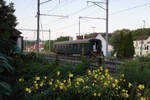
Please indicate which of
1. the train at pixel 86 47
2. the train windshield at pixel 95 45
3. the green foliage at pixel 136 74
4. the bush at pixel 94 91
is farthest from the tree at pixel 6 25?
the train windshield at pixel 95 45

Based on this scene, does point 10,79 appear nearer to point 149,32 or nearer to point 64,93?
point 64,93

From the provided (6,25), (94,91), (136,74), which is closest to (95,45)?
(6,25)

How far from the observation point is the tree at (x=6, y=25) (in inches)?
202

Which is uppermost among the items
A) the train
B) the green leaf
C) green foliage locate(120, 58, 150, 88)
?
the train

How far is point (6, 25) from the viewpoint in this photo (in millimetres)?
5672

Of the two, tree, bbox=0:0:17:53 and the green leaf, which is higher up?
tree, bbox=0:0:17:53

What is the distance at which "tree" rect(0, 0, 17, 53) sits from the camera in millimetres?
5121

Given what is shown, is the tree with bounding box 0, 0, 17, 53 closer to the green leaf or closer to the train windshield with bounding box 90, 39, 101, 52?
the green leaf

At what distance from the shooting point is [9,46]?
5.40 metres

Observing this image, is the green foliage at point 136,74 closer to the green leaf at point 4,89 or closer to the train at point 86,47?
the green leaf at point 4,89

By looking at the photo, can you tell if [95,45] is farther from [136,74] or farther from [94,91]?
[94,91]

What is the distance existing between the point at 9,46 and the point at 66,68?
6.10 feet

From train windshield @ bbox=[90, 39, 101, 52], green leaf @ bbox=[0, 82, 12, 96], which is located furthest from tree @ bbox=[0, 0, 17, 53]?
train windshield @ bbox=[90, 39, 101, 52]

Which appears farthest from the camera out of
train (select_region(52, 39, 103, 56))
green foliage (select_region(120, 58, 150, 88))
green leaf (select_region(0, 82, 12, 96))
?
train (select_region(52, 39, 103, 56))
